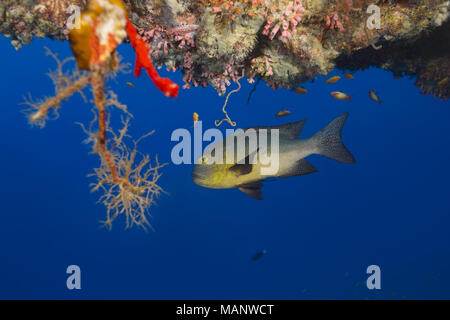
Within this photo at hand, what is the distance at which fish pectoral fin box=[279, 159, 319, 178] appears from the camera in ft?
13.2

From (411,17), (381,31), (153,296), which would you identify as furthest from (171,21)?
(153,296)

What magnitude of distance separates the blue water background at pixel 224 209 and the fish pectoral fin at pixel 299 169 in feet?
103

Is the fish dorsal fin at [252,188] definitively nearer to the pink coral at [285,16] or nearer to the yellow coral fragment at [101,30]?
the pink coral at [285,16]

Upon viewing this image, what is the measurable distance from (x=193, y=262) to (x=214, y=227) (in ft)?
23.2

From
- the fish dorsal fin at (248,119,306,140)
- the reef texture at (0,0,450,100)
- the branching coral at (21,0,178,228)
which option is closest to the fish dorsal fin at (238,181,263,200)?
the fish dorsal fin at (248,119,306,140)

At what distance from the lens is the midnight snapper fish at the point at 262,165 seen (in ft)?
12.4

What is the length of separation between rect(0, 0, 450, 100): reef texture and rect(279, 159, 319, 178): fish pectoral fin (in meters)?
1.43

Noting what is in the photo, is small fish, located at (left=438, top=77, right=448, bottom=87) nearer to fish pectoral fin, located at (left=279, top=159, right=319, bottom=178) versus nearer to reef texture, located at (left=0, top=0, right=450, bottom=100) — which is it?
reef texture, located at (left=0, top=0, right=450, bottom=100)

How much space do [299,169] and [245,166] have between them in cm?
88

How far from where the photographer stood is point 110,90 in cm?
226

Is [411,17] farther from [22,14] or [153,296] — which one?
[153,296]

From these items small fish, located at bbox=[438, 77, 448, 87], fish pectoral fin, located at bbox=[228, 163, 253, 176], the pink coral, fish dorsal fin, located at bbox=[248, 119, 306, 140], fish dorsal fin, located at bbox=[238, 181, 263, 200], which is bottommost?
fish dorsal fin, located at bbox=[238, 181, 263, 200]

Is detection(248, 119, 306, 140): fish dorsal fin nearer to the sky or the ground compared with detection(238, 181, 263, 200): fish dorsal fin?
nearer to the sky

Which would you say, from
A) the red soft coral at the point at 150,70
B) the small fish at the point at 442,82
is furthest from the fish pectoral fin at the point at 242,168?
the small fish at the point at 442,82
